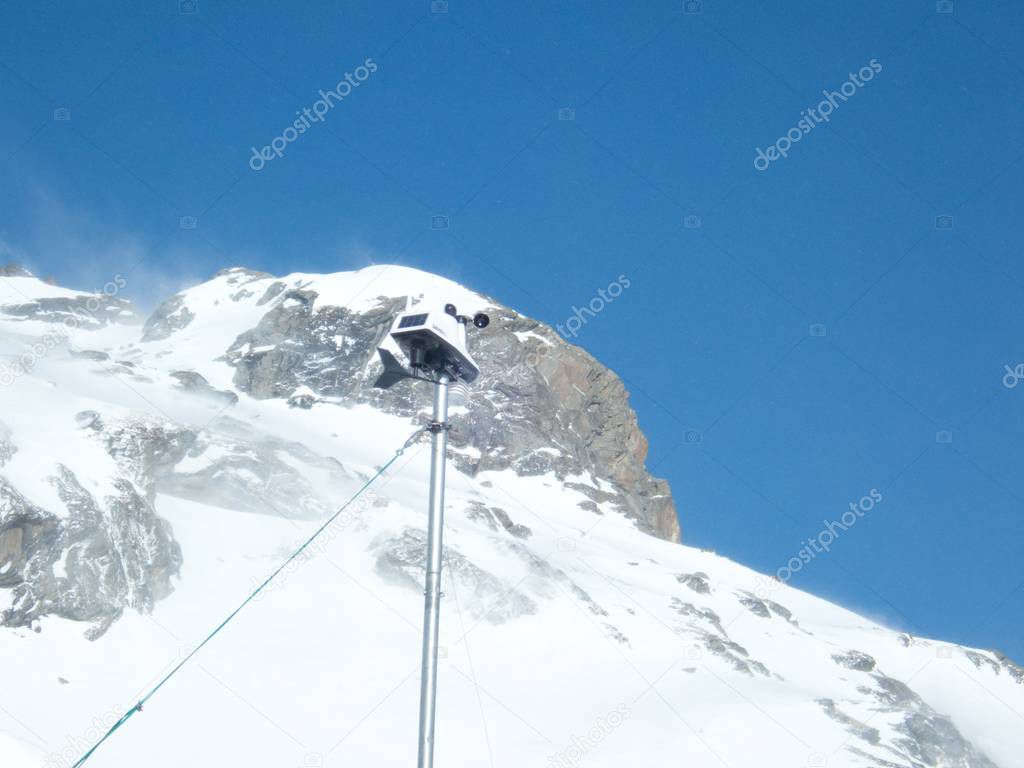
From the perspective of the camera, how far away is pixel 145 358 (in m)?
132

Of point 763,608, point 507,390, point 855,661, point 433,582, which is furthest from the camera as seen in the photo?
point 507,390

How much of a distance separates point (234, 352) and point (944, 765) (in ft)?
301

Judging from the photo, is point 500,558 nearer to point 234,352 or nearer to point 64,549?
point 64,549

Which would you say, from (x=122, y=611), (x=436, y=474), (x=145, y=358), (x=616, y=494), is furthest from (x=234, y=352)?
(x=436, y=474)

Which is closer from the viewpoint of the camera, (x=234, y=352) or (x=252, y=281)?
(x=234, y=352)

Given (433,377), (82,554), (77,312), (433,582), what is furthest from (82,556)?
(77,312)

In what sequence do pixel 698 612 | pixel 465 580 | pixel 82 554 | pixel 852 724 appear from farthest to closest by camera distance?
pixel 698 612 < pixel 465 580 < pixel 852 724 < pixel 82 554

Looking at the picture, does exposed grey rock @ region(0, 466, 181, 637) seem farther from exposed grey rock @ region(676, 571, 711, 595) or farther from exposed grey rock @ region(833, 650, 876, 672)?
exposed grey rock @ region(833, 650, 876, 672)

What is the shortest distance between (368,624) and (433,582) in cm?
5099

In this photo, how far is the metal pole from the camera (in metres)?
7.27

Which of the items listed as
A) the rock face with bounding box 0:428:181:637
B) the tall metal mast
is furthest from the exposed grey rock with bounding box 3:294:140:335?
the tall metal mast

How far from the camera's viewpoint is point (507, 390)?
120 meters

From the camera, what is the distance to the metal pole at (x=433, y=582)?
7266 millimetres

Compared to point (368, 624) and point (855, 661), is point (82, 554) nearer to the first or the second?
point (368, 624)
